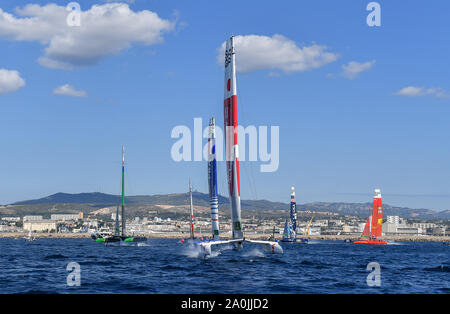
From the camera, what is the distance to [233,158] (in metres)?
50.8

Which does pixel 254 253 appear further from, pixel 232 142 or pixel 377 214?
pixel 377 214

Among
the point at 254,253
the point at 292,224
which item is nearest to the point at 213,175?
the point at 254,253

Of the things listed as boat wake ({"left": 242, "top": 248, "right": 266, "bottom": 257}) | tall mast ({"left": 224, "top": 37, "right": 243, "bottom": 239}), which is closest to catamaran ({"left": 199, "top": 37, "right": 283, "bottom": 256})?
tall mast ({"left": 224, "top": 37, "right": 243, "bottom": 239})

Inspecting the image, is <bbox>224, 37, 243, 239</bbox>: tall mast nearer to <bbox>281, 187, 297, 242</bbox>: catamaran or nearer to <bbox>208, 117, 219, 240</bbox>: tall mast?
<bbox>208, 117, 219, 240</bbox>: tall mast

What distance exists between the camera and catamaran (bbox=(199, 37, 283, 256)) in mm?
50656

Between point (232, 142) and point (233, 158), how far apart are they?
141 cm

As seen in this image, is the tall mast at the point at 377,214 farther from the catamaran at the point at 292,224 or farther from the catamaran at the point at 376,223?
the catamaran at the point at 292,224

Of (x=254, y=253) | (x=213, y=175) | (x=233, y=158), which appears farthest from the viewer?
(x=213, y=175)

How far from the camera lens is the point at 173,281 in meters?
35.5

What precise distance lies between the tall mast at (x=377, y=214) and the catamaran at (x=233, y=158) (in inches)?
3942

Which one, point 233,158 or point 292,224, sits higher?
point 233,158

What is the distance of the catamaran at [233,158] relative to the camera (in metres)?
50.7
